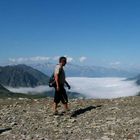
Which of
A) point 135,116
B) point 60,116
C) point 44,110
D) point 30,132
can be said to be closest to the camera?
point 30,132

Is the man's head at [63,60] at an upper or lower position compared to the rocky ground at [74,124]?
upper

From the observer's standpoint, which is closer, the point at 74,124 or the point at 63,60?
→ the point at 74,124

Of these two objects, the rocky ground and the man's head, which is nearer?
the rocky ground

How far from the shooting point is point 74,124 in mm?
15867

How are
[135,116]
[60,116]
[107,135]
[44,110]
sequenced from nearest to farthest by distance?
[107,135], [135,116], [60,116], [44,110]

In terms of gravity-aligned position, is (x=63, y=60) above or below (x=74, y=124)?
above

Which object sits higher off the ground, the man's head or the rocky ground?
the man's head

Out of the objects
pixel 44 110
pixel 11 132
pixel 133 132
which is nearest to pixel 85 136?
pixel 133 132

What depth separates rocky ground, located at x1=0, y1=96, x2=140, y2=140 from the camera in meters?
13.8

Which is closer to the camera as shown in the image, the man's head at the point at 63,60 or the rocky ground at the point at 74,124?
the rocky ground at the point at 74,124

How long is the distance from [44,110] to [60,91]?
1949mm

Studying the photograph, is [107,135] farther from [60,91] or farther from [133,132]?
[60,91]

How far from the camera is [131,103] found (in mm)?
21016

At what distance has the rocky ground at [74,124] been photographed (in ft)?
45.3
